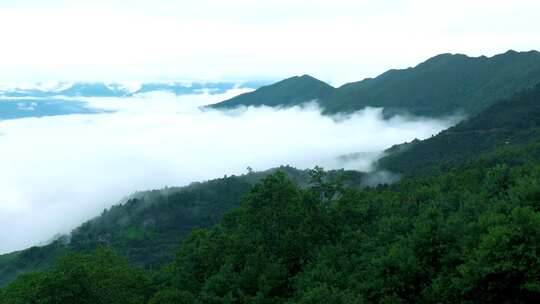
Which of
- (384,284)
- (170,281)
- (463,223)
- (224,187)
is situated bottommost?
(224,187)

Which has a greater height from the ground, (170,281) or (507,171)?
(507,171)

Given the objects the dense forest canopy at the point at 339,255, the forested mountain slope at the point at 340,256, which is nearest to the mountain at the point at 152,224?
the dense forest canopy at the point at 339,255

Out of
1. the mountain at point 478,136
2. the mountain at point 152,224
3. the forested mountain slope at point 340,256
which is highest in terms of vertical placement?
the forested mountain slope at point 340,256

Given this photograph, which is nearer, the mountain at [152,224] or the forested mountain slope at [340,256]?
the forested mountain slope at [340,256]

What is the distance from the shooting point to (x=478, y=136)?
16575 cm

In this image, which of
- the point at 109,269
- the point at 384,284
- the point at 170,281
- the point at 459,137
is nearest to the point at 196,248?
the point at 170,281

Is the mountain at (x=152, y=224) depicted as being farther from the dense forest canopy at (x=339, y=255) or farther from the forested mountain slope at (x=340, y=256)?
the forested mountain slope at (x=340, y=256)

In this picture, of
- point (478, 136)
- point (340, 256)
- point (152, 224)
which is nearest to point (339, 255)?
point (340, 256)

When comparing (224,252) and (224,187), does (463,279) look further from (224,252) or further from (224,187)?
(224,187)

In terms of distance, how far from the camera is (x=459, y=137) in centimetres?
17250

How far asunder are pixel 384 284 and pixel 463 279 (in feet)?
14.2

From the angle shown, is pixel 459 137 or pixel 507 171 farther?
pixel 459 137

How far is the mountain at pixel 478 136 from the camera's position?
153250 millimetres

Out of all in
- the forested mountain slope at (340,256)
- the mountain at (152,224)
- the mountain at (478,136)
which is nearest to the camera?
the forested mountain slope at (340,256)
